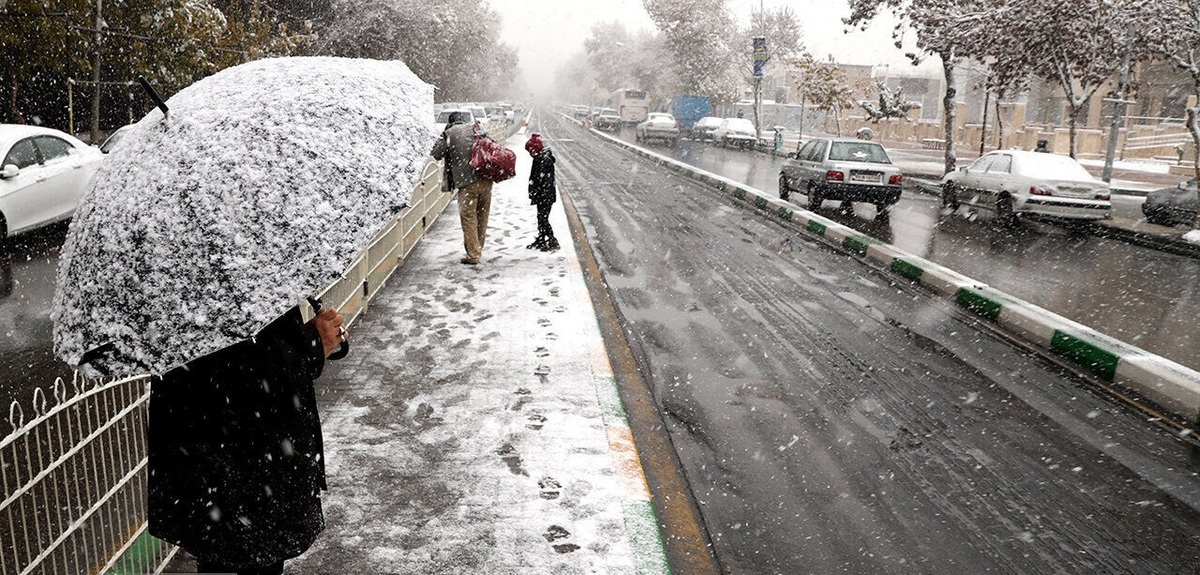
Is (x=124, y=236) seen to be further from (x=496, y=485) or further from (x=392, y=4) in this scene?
(x=392, y=4)

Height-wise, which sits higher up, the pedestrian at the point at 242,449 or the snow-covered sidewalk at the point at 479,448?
the pedestrian at the point at 242,449

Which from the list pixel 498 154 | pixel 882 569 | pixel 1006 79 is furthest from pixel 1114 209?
pixel 882 569

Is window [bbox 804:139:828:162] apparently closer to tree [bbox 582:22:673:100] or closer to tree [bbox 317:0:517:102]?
tree [bbox 317:0:517:102]

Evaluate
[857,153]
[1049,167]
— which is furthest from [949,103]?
[1049,167]

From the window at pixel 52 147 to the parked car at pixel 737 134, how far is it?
31512 mm

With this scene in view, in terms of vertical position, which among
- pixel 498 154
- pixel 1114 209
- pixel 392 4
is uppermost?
pixel 392 4

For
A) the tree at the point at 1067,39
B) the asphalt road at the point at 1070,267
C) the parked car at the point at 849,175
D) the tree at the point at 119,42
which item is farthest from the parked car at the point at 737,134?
the tree at the point at 119,42

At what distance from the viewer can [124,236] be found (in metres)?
1.89

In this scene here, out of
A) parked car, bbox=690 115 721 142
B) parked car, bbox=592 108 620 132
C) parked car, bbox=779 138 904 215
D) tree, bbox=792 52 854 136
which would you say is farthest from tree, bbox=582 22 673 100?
parked car, bbox=779 138 904 215

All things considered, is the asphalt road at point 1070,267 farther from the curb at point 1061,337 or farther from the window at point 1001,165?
the window at point 1001,165

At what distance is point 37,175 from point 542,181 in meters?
5.94

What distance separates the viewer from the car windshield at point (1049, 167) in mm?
14359

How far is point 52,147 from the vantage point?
33.1ft

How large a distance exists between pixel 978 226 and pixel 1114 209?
5.09 meters
